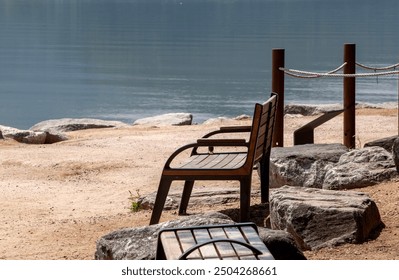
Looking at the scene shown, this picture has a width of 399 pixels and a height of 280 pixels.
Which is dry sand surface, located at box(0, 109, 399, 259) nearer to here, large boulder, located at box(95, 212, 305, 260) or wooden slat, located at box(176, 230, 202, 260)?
large boulder, located at box(95, 212, 305, 260)

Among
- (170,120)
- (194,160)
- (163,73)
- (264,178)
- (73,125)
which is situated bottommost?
(163,73)

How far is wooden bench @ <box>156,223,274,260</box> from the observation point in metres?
4.41

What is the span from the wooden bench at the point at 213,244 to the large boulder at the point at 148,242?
0.78 metres

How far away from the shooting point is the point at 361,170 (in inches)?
332

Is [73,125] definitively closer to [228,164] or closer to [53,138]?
[53,138]

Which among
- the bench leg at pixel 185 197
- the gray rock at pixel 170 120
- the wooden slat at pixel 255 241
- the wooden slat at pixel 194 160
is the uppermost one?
the wooden slat at pixel 255 241

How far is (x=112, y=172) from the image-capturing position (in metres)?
11.9

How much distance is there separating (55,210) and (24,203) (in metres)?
0.55

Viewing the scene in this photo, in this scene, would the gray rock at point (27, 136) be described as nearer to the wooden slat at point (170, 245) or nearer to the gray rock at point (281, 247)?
the gray rock at point (281, 247)

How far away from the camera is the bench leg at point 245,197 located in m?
7.48

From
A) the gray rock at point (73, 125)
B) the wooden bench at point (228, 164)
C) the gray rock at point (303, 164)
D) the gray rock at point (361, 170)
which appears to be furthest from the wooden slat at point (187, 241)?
the gray rock at point (73, 125)

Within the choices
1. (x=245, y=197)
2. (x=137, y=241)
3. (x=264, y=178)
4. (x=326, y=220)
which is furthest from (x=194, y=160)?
(x=137, y=241)

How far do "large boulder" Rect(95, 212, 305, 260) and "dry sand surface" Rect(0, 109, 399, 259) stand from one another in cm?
79

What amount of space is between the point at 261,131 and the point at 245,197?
601 mm
